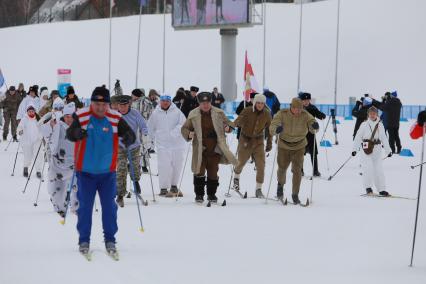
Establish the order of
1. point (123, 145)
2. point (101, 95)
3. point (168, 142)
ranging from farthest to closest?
point (168, 142) → point (123, 145) → point (101, 95)

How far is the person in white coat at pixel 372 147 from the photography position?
555 inches

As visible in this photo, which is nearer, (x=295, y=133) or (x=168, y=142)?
(x=295, y=133)

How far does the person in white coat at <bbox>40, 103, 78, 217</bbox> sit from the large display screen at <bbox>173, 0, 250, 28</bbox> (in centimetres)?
3096

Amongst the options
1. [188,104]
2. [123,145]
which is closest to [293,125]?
[123,145]

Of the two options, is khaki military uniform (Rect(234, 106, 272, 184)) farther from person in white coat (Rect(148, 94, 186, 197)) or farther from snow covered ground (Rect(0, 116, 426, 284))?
person in white coat (Rect(148, 94, 186, 197))

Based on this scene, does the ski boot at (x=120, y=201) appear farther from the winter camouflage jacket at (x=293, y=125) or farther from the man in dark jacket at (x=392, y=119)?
the man in dark jacket at (x=392, y=119)

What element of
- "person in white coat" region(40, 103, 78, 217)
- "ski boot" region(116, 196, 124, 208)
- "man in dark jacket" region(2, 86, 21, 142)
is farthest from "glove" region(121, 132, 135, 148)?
"man in dark jacket" region(2, 86, 21, 142)

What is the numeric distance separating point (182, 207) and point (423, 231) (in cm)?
334

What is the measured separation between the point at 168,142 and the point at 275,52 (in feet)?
168

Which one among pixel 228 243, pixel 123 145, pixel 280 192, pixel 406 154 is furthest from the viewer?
pixel 406 154

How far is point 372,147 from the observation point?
14.2 m

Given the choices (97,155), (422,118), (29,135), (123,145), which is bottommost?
(29,135)

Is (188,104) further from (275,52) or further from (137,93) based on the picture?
(275,52)

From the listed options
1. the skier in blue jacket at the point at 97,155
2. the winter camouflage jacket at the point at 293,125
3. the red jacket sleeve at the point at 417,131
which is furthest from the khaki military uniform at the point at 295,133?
the skier in blue jacket at the point at 97,155
